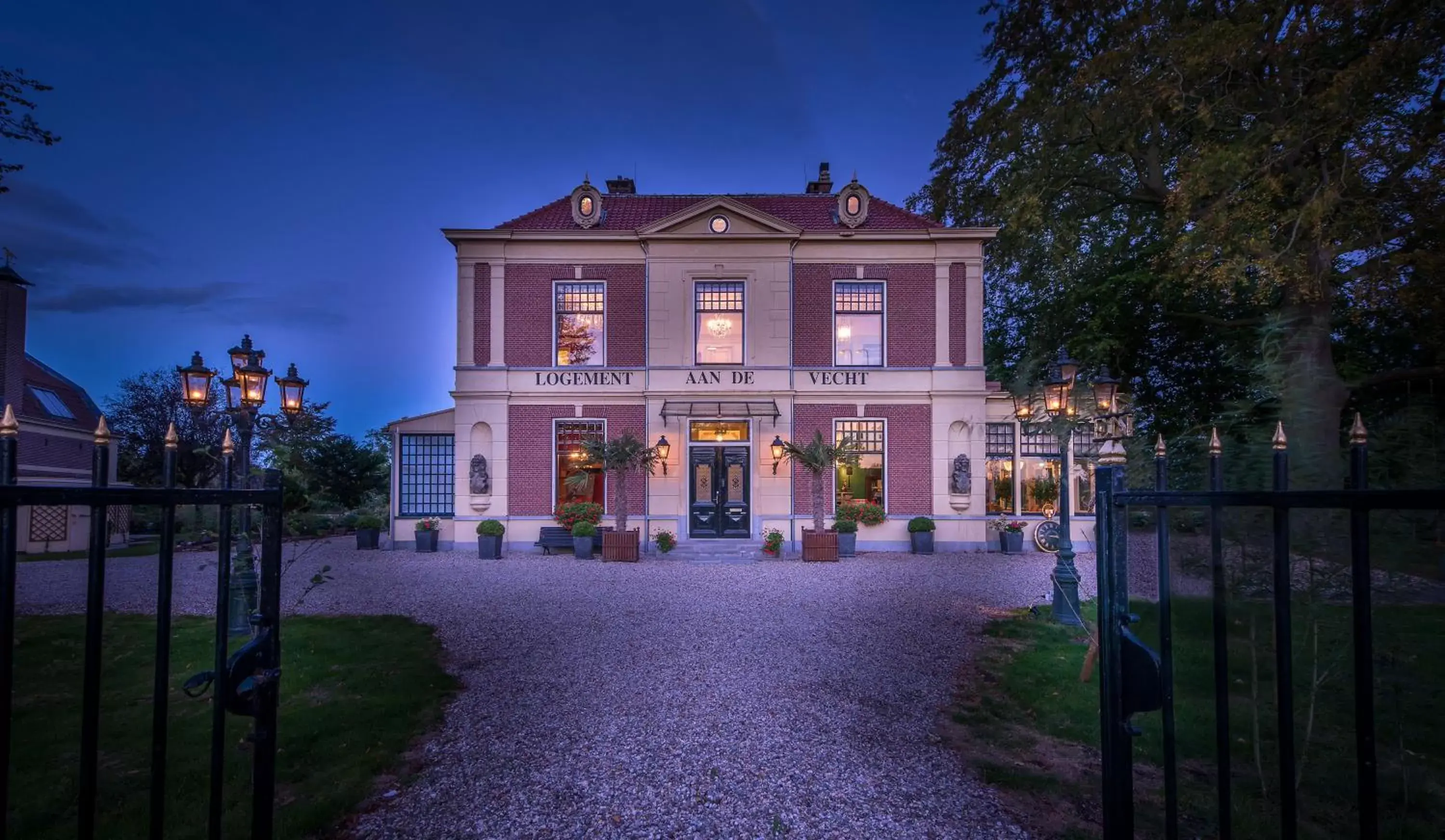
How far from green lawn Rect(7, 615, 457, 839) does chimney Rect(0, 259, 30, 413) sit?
17.3 metres

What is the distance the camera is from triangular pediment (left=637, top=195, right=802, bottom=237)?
16719mm

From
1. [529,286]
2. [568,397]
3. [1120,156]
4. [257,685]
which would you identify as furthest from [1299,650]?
[529,286]

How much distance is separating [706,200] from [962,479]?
10.6 meters

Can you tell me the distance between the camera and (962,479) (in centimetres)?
1642

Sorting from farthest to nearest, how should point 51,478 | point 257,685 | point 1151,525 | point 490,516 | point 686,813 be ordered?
point 51,478
point 490,516
point 1151,525
point 686,813
point 257,685

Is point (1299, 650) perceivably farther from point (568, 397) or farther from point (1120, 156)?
point (568, 397)

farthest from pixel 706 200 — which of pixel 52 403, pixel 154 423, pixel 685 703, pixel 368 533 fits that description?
pixel 154 423

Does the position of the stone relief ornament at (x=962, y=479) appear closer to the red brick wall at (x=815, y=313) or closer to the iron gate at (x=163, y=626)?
the red brick wall at (x=815, y=313)

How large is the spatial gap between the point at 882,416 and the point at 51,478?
27.2 m

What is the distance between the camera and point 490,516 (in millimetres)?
16453

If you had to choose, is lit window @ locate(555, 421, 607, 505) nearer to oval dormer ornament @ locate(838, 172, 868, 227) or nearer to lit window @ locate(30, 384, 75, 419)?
oval dormer ornament @ locate(838, 172, 868, 227)

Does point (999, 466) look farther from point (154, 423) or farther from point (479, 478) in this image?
point (154, 423)

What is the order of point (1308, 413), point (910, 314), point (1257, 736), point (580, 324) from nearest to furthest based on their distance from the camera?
point (1257, 736) → point (1308, 413) → point (910, 314) → point (580, 324)

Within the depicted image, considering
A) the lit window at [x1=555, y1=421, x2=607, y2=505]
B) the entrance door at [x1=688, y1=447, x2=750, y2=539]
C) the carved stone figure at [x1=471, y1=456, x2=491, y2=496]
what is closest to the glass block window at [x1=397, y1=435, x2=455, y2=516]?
the carved stone figure at [x1=471, y1=456, x2=491, y2=496]
